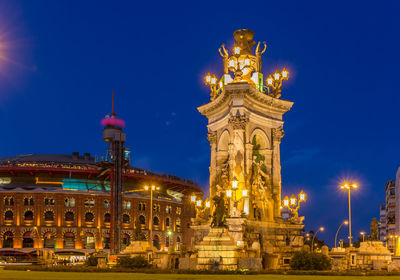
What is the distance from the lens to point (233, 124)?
43.6 meters

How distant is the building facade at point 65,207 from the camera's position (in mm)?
101438

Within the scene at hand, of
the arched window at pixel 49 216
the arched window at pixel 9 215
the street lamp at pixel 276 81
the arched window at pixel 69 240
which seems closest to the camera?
the street lamp at pixel 276 81

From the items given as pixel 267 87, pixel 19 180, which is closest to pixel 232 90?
pixel 267 87

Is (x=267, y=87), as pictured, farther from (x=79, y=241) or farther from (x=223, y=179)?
(x=79, y=241)

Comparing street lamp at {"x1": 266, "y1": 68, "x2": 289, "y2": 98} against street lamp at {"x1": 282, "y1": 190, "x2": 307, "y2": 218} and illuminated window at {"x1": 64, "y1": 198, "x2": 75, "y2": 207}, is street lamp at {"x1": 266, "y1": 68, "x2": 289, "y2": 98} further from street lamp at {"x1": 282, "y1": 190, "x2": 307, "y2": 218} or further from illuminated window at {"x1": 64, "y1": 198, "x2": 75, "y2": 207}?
illuminated window at {"x1": 64, "y1": 198, "x2": 75, "y2": 207}

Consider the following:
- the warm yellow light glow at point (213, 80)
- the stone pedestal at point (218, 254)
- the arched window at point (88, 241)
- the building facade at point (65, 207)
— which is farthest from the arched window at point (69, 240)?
the stone pedestal at point (218, 254)

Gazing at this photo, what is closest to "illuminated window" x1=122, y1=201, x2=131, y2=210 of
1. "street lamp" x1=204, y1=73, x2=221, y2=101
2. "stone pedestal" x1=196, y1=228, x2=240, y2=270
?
"street lamp" x1=204, y1=73, x2=221, y2=101

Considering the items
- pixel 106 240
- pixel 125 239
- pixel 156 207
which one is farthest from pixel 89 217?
pixel 156 207

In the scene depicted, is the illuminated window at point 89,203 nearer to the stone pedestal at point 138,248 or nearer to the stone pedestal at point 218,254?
the stone pedestal at point 138,248

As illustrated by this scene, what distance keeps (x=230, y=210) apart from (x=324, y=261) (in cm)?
1028

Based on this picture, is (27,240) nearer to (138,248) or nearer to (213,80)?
(213,80)

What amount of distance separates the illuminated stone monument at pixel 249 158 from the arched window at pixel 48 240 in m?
62.9

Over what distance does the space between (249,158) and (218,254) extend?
1525 centimetres

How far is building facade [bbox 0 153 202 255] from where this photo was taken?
10144 centimetres
